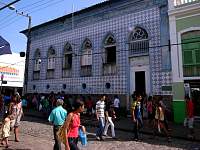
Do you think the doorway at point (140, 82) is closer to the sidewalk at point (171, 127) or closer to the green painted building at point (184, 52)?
the sidewalk at point (171, 127)

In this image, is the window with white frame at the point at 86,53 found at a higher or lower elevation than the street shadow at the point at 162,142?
higher

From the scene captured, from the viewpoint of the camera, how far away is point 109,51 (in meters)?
18.8

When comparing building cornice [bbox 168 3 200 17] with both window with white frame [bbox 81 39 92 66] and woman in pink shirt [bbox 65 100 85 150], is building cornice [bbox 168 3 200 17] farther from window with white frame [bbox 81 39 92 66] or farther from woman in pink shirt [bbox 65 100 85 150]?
woman in pink shirt [bbox 65 100 85 150]

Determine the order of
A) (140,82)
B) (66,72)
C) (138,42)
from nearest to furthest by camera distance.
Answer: (140,82) < (138,42) < (66,72)

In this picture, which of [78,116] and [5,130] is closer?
[78,116]

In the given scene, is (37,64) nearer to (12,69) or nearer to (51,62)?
(51,62)

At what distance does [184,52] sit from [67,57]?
33.2 ft

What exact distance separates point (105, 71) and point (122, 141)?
8.92 metres

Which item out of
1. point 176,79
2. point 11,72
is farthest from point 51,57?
point 11,72

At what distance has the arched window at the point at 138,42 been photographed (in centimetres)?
1661

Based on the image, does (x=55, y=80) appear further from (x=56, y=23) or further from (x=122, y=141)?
(x=122, y=141)

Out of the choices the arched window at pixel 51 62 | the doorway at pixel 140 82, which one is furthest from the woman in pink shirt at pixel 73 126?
the arched window at pixel 51 62

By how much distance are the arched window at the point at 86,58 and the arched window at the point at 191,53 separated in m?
7.17

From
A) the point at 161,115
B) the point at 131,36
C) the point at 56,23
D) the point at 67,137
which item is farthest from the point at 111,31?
the point at 67,137
